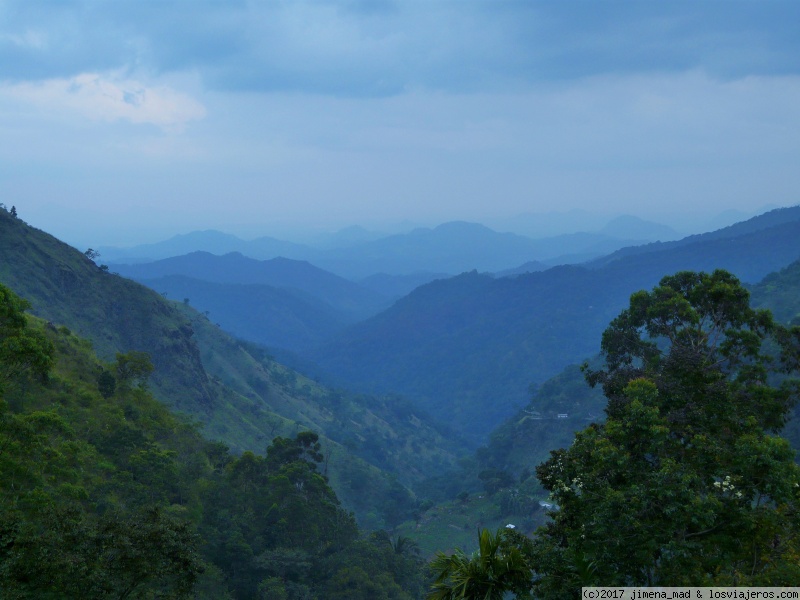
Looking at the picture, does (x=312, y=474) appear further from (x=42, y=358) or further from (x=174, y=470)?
(x=42, y=358)

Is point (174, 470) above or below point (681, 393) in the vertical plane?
below

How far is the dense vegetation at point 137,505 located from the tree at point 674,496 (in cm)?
798

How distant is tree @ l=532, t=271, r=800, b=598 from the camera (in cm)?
1090

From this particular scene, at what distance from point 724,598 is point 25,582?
12.0m

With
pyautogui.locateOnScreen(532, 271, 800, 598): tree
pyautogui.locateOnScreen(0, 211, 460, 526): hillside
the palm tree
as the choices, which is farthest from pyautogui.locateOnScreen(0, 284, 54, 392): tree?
pyautogui.locateOnScreen(0, 211, 460, 526): hillside

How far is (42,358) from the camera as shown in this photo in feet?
67.6

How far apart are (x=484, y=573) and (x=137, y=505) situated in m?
20.1

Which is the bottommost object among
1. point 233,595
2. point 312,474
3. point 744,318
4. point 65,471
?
point 233,595

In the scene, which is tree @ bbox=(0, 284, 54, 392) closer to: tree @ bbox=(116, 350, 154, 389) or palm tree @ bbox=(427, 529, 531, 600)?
palm tree @ bbox=(427, 529, 531, 600)

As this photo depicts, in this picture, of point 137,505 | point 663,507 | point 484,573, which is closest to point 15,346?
point 137,505

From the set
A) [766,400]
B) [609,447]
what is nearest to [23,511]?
[609,447]

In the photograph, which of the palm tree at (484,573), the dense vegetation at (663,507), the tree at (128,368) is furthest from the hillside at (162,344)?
the dense vegetation at (663,507)

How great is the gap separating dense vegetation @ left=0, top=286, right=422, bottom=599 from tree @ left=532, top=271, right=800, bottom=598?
7.98m

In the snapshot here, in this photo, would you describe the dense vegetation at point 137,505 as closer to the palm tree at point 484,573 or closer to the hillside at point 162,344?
the palm tree at point 484,573
